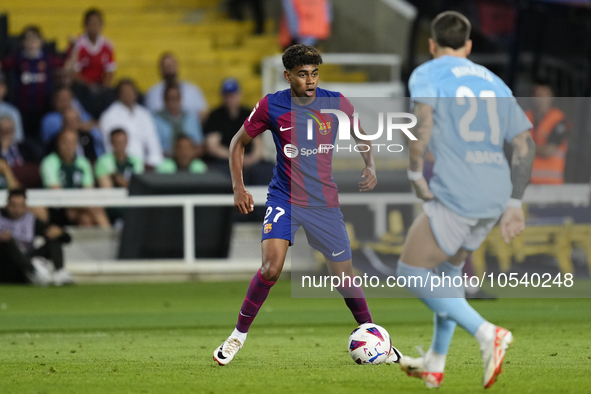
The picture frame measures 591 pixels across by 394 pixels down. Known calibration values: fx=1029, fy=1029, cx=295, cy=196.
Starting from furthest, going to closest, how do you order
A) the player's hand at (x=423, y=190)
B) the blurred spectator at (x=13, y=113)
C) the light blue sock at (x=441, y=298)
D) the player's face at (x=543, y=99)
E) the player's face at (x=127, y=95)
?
1. the player's face at (x=127, y=95)
2. the blurred spectator at (x=13, y=113)
3. the player's face at (x=543, y=99)
4. the player's hand at (x=423, y=190)
5. the light blue sock at (x=441, y=298)

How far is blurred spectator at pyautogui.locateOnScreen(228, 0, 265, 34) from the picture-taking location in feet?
65.8

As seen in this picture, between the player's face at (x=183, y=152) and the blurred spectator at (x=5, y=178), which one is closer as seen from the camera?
the blurred spectator at (x=5, y=178)

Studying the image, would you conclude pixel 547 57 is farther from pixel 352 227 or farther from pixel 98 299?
pixel 98 299

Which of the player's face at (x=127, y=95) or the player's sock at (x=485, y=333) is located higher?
the player's sock at (x=485, y=333)

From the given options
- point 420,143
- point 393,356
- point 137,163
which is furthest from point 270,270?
point 137,163

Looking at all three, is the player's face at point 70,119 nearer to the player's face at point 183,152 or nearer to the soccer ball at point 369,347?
the player's face at point 183,152

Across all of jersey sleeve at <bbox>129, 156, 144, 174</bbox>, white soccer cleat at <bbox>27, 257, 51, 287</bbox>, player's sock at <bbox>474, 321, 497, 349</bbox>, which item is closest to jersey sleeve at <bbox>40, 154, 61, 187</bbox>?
Result: jersey sleeve at <bbox>129, 156, 144, 174</bbox>

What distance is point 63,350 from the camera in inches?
305

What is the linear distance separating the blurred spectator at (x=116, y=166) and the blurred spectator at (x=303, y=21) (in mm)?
4019

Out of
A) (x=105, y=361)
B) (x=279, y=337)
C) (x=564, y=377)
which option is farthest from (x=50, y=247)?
(x=564, y=377)

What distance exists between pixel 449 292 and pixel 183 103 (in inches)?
459

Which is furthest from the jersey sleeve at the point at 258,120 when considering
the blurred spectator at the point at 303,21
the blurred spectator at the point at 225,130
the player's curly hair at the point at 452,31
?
the blurred spectator at the point at 303,21

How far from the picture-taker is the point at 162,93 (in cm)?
1631

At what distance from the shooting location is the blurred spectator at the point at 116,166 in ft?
47.0
